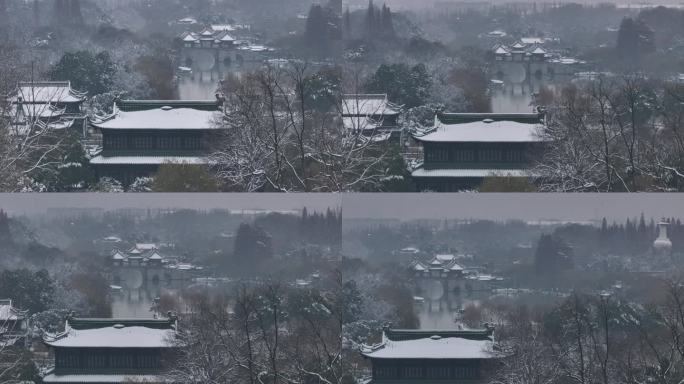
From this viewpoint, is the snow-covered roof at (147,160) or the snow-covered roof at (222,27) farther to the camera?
the snow-covered roof at (222,27)

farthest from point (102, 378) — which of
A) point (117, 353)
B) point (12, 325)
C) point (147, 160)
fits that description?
point (147, 160)

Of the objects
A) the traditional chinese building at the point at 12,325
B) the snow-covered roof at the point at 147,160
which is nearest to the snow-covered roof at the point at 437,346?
the snow-covered roof at the point at 147,160

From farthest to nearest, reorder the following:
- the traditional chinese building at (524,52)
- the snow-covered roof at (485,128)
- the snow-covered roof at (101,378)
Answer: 1. the traditional chinese building at (524,52)
2. the snow-covered roof at (485,128)
3. the snow-covered roof at (101,378)

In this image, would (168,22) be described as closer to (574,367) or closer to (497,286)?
(497,286)

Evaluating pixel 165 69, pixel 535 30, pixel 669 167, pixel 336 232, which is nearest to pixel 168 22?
pixel 165 69

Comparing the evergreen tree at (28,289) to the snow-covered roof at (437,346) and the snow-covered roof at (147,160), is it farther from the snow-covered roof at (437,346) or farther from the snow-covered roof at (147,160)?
the snow-covered roof at (437,346)

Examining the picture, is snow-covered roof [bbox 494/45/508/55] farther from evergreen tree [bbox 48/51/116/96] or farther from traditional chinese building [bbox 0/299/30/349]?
traditional chinese building [bbox 0/299/30/349]
